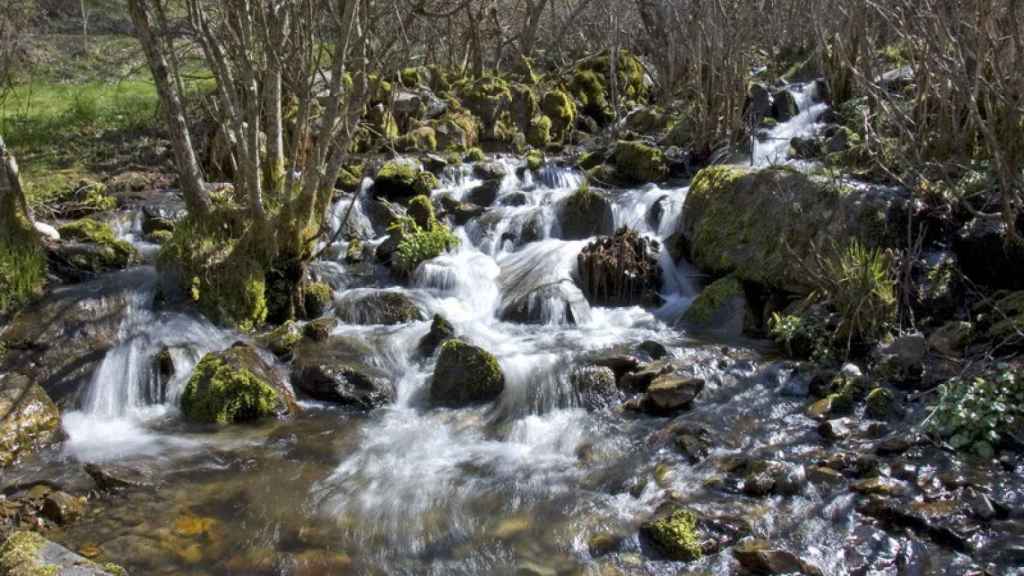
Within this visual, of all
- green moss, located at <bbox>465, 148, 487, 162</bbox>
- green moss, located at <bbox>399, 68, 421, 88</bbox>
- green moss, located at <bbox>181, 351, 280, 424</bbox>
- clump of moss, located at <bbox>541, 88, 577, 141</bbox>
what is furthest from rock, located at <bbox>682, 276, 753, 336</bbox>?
green moss, located at <bbox>399, 68, 421, 88</bbox>

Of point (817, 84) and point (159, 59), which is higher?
point (817, 84)

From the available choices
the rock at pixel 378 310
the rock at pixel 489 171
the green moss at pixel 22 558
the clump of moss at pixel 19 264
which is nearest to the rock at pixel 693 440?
the rock at pixel 378 310

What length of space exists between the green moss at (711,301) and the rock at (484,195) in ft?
16.8

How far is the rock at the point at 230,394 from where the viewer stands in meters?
7.07

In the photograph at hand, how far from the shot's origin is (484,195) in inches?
537

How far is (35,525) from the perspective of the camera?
202 inches

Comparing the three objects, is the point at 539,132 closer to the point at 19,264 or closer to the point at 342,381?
the point at 342,381

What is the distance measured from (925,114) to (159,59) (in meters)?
8.12

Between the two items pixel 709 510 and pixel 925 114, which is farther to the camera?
pixel 925 114

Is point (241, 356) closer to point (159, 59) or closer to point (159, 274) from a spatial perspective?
point (159, 274)

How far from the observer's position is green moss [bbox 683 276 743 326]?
906 cm

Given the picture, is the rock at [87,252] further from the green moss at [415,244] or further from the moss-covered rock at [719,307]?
the moss-covered rock at [719,307]

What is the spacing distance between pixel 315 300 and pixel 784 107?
11512 millimetres

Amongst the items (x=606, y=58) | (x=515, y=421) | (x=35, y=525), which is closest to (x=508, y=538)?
(x=515, y=421)
